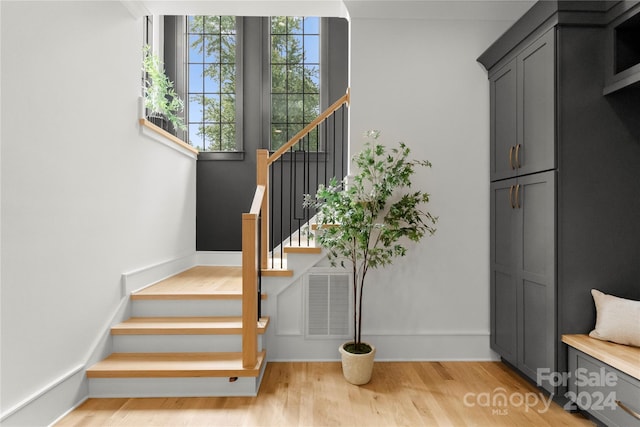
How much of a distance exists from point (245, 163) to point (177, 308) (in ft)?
7.22

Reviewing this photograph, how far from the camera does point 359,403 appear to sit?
2.27 meters

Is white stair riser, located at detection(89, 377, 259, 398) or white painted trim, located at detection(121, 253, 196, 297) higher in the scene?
white painted trim, located at detection(121, 253, 196, 297)

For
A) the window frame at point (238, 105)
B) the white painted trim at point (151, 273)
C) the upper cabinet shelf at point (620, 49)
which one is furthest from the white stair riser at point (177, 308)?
the upper cabinet shelf at point (620, 49)

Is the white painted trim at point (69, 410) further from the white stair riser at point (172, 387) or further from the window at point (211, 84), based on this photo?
the window at point (211, 84)

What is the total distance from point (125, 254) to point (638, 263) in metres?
3.52

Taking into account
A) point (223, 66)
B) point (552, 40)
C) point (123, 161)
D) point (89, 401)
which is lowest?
point (89, 401)

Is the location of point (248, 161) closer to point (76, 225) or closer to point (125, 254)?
point (125, 254)

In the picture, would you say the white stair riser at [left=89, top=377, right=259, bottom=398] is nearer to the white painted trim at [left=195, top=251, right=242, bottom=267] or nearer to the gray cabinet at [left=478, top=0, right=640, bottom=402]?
the gray cabinet at [left=478, top=0, right=640, bottom=402]

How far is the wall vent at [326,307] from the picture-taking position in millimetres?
2936

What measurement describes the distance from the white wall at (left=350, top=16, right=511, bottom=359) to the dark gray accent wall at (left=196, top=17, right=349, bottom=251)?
152 cm

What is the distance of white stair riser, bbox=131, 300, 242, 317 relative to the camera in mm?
2832

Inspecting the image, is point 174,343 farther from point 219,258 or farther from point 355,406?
point 219,258

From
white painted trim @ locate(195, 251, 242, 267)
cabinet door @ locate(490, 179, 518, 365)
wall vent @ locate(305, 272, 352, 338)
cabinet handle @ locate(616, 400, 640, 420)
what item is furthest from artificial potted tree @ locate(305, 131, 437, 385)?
white painted trim @ locate(195, 251, 242, 267)

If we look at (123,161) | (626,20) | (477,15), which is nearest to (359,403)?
(123,161)
